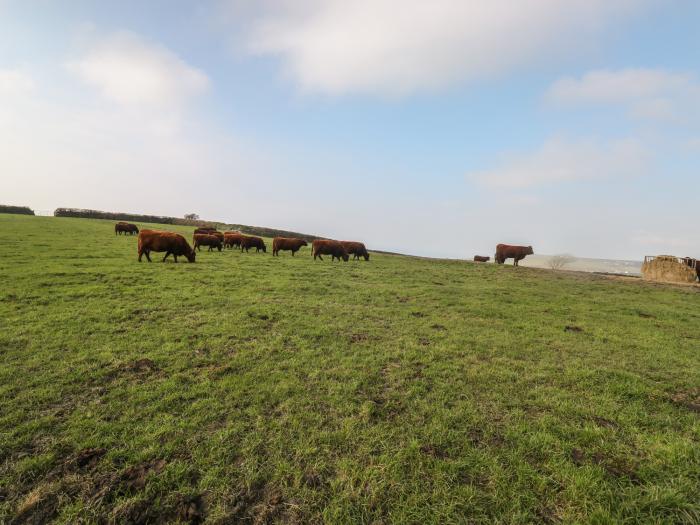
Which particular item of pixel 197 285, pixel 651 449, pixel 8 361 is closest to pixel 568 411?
pixel 651 449

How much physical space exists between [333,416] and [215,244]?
890 inches

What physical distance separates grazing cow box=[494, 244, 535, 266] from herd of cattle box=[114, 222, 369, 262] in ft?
51.0

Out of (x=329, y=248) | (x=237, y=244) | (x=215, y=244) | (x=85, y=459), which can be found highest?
(x=329, y=248)

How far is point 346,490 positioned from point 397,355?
11.6 feet

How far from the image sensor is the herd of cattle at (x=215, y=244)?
16.6 m

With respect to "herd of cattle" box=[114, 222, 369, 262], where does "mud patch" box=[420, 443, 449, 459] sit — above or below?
below

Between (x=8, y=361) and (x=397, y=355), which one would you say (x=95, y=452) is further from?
(x=397, y=355)

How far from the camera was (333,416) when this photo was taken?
428cm

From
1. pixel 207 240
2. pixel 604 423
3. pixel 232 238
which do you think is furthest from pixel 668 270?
pixel 207 240

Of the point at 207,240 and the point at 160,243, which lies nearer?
the point at 160,243

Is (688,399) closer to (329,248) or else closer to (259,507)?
(259,507)

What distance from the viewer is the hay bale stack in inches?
862

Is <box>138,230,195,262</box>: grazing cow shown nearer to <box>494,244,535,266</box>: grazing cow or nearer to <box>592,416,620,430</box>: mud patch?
<box>592,416,620,430</box>: mud patch

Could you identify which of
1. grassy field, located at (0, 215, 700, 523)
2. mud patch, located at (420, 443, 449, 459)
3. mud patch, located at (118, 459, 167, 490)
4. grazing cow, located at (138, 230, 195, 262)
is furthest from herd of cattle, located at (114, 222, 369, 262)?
mud patch, located at (420, 443, 449, 459)
